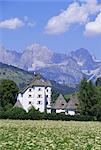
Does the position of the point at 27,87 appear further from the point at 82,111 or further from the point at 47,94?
the point at 82,111

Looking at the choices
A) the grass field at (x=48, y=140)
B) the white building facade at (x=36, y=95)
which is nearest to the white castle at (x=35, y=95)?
the white building facade at (x=36, y=95)

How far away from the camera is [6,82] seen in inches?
4781

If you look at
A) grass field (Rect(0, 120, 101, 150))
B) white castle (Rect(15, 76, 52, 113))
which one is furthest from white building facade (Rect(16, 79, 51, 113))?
grass field (Rect(0, 120, 101, 150))

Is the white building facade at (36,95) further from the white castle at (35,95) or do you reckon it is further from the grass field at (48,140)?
the grass field at (48,140)

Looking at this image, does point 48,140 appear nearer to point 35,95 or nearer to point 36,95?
point 36,95

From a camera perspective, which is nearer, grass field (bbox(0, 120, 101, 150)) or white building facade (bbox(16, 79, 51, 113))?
grass field (bbox(0, 120, 101, 150))

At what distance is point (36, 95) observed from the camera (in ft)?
405

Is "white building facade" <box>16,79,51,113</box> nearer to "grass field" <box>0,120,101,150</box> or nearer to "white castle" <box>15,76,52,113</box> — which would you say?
"white castle" <box>15,76,52,113</box>

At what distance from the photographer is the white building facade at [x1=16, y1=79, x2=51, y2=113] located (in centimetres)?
12250

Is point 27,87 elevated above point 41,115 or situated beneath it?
elevated above

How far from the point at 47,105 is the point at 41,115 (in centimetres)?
5304

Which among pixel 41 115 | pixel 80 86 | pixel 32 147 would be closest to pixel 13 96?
pixel 80 86

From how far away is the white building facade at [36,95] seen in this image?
402ft

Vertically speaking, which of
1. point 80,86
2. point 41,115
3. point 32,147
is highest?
point 80,86
